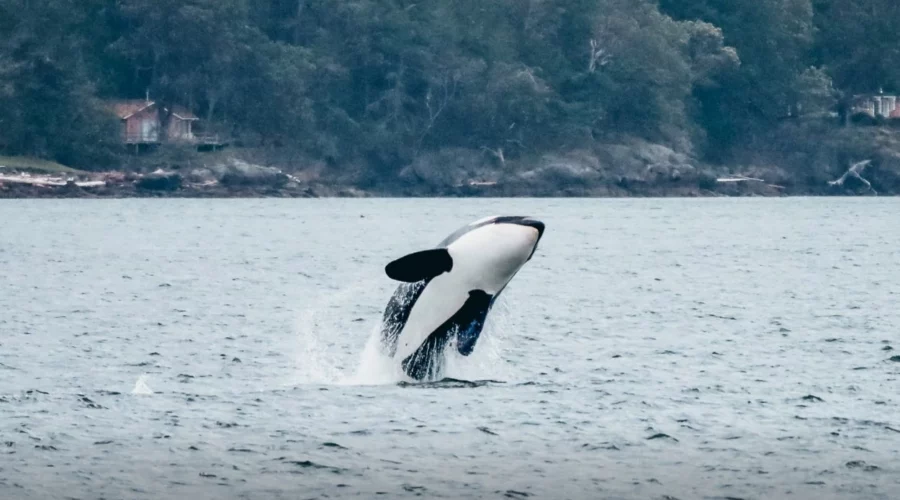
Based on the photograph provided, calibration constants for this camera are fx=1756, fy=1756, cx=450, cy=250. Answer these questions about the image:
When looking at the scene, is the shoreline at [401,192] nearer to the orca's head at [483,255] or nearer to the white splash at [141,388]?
the white splash at [141,388]

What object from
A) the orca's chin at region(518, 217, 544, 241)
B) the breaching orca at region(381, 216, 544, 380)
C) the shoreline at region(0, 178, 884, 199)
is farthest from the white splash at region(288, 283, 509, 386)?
the shoreline at region(0, 178, 884, 199)

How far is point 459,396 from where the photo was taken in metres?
23.8

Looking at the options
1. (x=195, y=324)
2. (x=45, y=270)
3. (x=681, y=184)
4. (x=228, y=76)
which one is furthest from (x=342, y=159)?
(x=195, y=324)

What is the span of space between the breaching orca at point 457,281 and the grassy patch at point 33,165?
99.4 meters

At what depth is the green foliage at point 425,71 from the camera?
393ft

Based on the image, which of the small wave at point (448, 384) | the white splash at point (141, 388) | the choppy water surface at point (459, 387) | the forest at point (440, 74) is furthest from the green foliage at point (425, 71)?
the small wave at point (448, 384)

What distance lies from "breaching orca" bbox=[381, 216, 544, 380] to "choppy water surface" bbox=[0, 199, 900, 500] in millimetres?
1132

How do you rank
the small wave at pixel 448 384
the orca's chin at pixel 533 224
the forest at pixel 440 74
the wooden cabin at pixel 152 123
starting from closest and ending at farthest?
the orca's chin at pixel 533 224, the small wave at pixel 448 384, the forest at pixel 440 74, the wooden cabin at pixel 152 123

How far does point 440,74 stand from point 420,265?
4318 inches

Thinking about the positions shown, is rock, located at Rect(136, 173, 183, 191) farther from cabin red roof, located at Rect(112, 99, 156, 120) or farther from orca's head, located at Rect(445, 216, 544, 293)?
orca's head, located at Rect(445, 216, 544, 293)

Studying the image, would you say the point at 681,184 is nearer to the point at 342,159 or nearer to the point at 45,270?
the point at 342,159

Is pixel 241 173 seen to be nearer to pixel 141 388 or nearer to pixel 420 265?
pixel 141 388

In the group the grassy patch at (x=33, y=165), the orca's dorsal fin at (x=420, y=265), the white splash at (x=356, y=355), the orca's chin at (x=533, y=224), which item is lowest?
the white splash at (x=356, y=355)

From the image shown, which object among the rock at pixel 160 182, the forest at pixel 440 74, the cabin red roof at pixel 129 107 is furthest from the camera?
the cabin red roof at pixel 129 107
